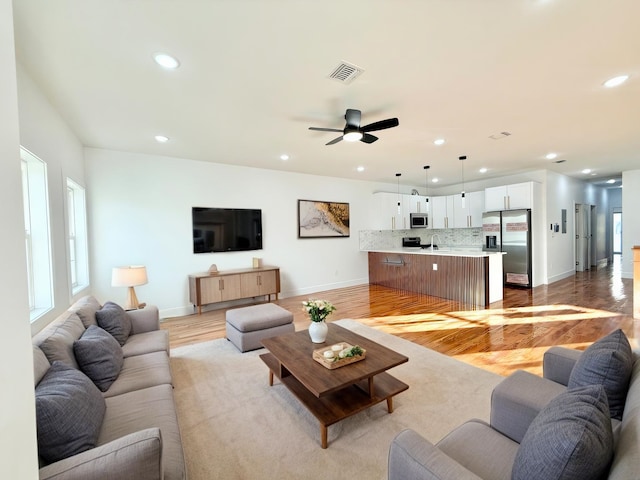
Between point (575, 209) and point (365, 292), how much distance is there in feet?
21.9

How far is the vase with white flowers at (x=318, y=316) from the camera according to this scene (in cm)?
241

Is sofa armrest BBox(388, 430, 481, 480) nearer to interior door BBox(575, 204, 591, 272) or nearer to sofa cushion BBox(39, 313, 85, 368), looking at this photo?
sofa cushion BBox(39, 313, 85, 368)

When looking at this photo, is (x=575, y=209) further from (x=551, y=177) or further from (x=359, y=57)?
(x=359, y=57)

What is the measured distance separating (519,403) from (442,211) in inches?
288

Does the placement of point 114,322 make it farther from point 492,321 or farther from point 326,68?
point 492,321

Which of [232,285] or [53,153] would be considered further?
[232,285]

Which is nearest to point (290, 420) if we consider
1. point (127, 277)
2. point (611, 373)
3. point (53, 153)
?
point (611, 373)

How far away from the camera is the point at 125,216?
174 inches

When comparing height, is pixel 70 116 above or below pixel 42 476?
above

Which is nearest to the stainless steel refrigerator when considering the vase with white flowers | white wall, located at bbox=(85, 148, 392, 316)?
white wall, located at bbox=(85, 148, 392, 316)

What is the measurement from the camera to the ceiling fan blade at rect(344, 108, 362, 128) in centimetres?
296

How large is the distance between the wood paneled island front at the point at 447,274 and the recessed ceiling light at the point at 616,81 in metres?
2.94

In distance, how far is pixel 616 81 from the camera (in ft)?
8.36

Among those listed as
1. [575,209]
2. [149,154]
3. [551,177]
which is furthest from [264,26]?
[575,209]
